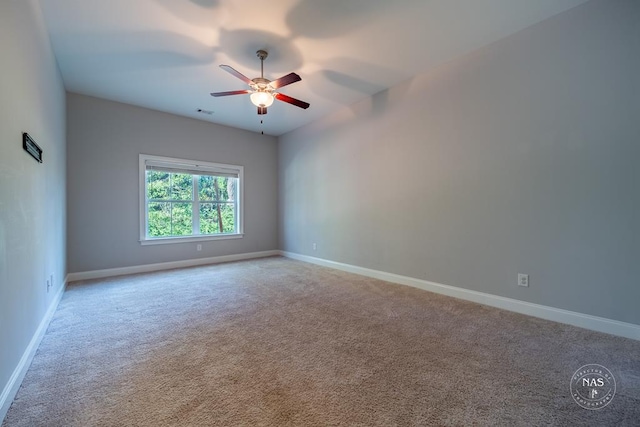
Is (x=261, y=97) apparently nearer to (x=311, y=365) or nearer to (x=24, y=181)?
(x=24, y=181)

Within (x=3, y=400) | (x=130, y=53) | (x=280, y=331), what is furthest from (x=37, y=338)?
(x=130, y=53)

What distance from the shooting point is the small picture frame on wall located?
6.41 ft

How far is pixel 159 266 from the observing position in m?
4.95

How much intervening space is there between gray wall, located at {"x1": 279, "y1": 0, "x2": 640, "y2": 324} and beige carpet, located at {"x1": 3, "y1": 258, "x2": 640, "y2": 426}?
1.68 ft

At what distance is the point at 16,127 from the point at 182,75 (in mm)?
2282

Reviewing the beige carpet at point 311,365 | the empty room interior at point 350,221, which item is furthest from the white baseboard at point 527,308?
the beige carpet at point 311,365

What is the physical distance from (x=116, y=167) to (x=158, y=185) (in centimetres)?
68

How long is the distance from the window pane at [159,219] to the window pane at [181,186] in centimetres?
24

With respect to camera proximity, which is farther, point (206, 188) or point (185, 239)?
point (206, 188)

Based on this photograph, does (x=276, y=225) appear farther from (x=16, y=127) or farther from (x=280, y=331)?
(x=16, y=127)

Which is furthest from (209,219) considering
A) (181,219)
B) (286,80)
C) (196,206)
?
(286,80)

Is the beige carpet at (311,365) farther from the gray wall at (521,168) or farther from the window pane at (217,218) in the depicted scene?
the window pane at (217,218)

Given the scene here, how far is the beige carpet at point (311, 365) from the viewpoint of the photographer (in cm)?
144

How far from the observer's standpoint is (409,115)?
3867mm
